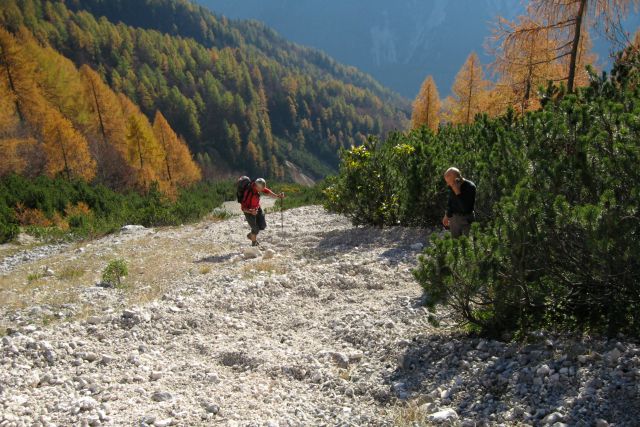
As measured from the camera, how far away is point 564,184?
4762mm

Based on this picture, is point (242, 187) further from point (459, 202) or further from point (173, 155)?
point (173, 155)

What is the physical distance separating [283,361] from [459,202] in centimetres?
408

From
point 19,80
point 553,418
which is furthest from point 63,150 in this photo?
point 553,418

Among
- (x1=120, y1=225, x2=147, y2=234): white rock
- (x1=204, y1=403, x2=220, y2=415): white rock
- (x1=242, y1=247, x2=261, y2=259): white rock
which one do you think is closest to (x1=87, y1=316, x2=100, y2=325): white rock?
(x1=204, y1=403, x2=220, y2=415): white rock

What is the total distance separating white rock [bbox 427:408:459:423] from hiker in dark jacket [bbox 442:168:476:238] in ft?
13.4

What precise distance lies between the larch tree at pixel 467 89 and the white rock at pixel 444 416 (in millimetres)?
26409

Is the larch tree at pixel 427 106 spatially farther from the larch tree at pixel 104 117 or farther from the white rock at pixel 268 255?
the larch tree at pixel 104 117

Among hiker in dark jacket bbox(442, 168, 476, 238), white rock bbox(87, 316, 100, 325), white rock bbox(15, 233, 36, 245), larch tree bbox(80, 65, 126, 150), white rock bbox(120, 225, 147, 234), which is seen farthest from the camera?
larch tree bbox(80, 65, 126, 150)

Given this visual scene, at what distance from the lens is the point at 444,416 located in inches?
148

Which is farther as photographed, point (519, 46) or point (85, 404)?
point (519, 46)

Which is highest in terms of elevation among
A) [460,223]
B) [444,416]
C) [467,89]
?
[467,89]

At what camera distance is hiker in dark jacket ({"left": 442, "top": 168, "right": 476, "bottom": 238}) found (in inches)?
290

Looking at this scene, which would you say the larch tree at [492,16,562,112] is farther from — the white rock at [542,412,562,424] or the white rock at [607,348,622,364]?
the white rock at [542,412,562,424]

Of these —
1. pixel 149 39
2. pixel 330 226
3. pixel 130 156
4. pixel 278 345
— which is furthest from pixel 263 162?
pixel 278 345
